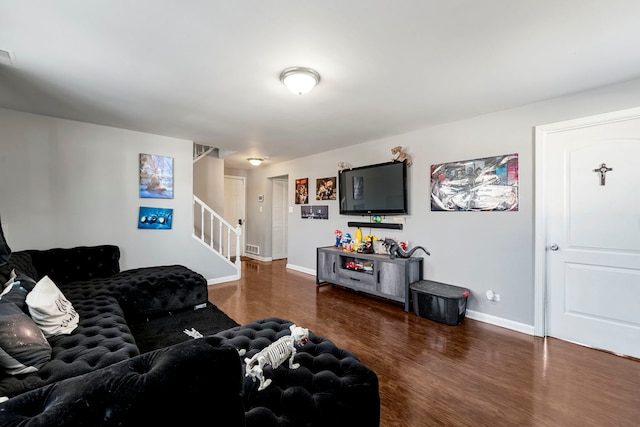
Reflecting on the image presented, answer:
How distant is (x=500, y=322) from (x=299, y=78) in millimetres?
3230

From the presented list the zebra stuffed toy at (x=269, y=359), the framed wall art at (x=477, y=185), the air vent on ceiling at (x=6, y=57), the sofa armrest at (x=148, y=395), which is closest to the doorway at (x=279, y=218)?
the framed wall art at (x=477, y=185)

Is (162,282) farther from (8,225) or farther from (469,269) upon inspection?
(469,269)

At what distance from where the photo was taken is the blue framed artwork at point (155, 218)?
406 cm

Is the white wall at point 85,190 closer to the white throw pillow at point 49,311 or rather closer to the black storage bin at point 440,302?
the white throw pillow at point 49,311

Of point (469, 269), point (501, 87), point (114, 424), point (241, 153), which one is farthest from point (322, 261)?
point (114, 424)

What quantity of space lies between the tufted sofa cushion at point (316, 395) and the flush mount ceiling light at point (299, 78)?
198 cm

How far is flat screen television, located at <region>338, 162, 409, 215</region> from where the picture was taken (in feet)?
12.6

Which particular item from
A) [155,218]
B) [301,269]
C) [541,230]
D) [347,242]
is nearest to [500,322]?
[541,230]

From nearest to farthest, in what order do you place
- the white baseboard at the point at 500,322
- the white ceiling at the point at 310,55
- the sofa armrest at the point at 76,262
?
the white ceiling at the point at 310,55 → the white baseboard at the point at 500,322 → the sofa armrest at the point at 76,262

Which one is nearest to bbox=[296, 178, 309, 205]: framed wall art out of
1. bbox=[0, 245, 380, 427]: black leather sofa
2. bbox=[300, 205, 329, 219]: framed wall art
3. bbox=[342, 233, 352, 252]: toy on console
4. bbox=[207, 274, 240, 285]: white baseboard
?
bbox=[300, 205, 329, 219]: framed wall art

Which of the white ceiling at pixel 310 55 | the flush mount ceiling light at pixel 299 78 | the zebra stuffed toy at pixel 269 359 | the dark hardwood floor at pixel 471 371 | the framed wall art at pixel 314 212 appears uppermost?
the white ceiling at pixel 310 55

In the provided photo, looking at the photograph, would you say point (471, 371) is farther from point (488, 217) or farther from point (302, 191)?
point (302, 191)

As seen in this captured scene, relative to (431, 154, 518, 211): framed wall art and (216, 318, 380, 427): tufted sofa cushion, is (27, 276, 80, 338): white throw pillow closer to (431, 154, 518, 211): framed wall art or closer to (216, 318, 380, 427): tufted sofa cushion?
(216, 318, 380, 427): tufted sofa cushion

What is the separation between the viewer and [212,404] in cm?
81
